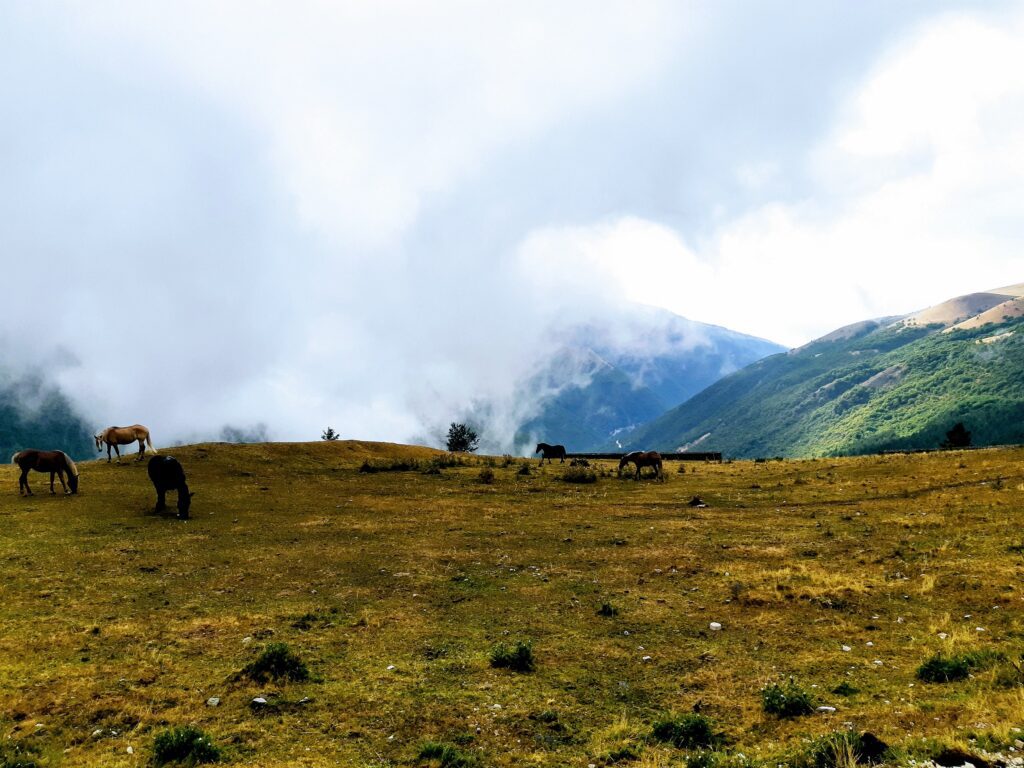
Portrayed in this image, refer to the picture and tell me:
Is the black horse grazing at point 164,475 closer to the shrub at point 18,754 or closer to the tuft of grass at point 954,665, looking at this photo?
the shrub at point 18,754

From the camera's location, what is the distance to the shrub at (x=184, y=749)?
814cm

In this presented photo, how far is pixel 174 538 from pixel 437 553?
1081 cm

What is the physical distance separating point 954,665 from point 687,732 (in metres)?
5.35

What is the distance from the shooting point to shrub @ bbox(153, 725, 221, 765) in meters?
8.14

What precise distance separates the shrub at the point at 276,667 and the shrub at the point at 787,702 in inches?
337

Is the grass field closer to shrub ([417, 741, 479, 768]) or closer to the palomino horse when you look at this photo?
shrub ([417, 741, 479, 768])

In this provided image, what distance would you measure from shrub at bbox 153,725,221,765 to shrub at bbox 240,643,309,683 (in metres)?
2.17

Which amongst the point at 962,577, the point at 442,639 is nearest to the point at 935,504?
the point at 962,577

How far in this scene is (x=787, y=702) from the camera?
9336 millimetres

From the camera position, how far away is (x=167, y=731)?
859cm

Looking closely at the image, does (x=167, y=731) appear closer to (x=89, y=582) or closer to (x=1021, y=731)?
(x=89, y=582)

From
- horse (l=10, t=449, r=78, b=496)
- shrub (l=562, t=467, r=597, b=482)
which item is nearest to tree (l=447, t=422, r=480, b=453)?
shrub (l=562, t=467, r=597, b=482)

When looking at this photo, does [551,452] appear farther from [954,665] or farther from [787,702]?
[787,702]

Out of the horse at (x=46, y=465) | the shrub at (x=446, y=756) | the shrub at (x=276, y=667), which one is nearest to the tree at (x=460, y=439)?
the horse at (x=46, y=465)
